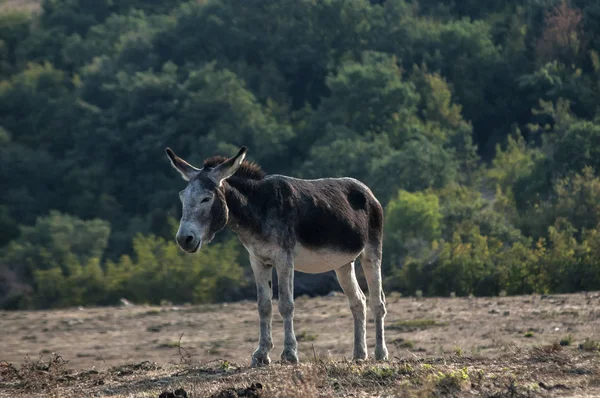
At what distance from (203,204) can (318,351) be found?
23.8ft

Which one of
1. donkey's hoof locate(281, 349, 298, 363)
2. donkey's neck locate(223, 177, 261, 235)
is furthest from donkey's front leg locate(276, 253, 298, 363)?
donkey's neck locate(223, 177, 261, 235)

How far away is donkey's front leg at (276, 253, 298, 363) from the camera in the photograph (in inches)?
497

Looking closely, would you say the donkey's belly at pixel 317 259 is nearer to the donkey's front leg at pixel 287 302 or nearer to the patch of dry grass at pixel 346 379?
the donkey's front leg at pixel 287 302

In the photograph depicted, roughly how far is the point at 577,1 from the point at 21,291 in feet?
77.9

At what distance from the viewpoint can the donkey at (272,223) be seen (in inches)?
480

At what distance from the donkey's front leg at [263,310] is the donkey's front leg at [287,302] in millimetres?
154

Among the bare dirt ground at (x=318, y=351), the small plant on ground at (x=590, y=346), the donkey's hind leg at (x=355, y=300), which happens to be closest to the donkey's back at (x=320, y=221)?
the donkey's hind leg at (x=355, y=300)

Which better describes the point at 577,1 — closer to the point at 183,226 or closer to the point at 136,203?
the point at 136,203

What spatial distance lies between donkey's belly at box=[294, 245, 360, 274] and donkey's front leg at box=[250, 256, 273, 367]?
344mm

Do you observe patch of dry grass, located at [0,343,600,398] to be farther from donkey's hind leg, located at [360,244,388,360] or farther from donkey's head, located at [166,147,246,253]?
donkey's head, located at [166,147,246,253]

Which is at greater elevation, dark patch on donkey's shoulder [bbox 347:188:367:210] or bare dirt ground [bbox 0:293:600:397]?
dark patch on donkey's shoulder [bbox 347:188:367:210]

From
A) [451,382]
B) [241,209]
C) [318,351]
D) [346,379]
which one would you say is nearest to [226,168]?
[241,209]

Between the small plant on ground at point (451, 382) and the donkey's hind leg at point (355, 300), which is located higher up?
the donkey's hind leg at point (355, 300)

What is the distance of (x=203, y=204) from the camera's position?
12.1 metres
